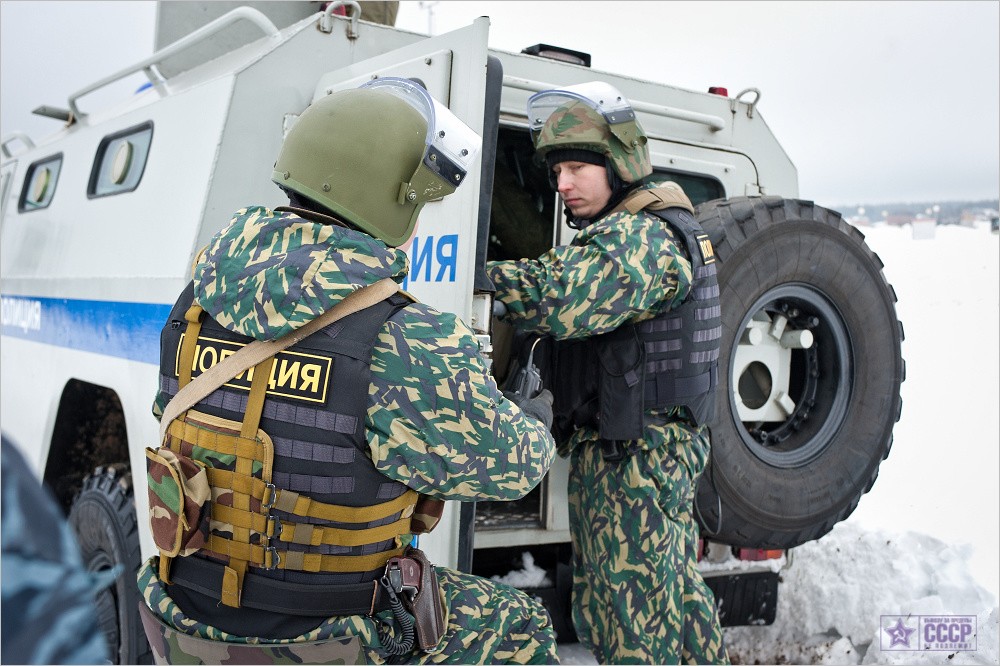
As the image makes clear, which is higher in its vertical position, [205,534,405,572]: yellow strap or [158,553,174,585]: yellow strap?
[205,534,405,572]: yellow strap

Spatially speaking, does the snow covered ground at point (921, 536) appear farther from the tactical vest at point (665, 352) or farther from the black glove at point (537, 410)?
the black glove at point (537, 410)

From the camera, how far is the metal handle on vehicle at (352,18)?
225cm

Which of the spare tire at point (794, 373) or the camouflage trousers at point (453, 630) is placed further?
the spare tire at point (794, 373)

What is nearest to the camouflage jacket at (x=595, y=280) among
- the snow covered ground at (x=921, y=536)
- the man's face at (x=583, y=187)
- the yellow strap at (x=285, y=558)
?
the man's face at (x=583, y=187)

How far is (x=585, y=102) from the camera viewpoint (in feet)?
7.64

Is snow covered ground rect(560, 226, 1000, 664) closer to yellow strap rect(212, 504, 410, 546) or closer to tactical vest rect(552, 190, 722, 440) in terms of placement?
tactical vest rect(552, 190, 722, 440)

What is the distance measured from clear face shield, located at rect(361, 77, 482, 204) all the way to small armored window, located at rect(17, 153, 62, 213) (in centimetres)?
244

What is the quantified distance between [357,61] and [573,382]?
1.10 meters

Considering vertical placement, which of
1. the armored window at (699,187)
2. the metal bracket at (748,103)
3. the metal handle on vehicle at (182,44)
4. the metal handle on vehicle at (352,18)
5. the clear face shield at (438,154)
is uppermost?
the metal bracket at (748,103)

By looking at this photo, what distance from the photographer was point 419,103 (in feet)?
5.41

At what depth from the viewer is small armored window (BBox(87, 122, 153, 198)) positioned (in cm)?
264

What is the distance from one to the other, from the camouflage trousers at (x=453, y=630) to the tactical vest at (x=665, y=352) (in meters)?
0.71

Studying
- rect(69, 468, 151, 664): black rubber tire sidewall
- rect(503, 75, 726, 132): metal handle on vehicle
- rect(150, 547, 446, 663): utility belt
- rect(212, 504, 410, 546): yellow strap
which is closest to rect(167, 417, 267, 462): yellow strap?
rect(212, 504, 410, 546): yellow strap

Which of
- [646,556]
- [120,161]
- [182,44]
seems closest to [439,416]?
[646,556]
